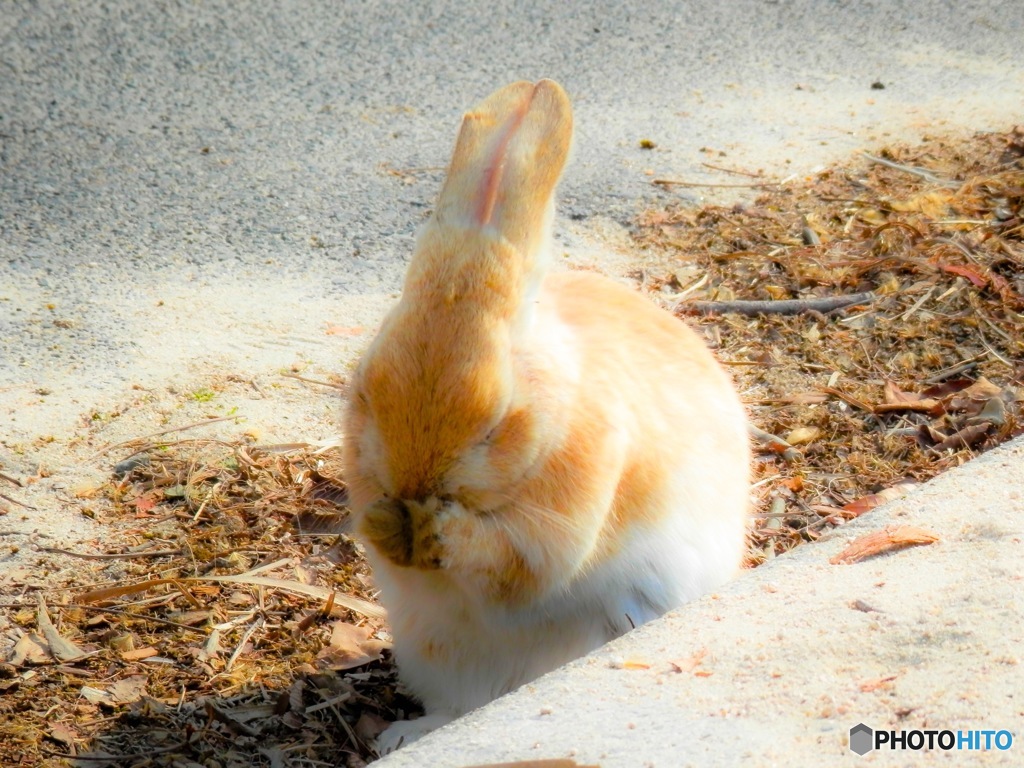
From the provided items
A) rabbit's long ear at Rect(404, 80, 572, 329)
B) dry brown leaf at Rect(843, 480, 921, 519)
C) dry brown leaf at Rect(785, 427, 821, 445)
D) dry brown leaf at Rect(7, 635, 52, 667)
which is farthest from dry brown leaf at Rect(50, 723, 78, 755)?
dry brown leaf at Rect(785, 427, 821, 445)

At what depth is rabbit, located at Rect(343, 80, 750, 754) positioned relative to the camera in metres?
2.64

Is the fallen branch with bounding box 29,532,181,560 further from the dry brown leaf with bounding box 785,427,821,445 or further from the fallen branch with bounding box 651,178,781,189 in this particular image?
the fallen branch with bounding box 651,178,781,189

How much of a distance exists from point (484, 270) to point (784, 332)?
9.44 ft

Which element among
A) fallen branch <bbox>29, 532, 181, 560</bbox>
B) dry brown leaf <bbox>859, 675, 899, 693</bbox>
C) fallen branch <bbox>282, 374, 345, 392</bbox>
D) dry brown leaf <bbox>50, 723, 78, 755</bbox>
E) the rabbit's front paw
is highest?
the rabbit's front paw

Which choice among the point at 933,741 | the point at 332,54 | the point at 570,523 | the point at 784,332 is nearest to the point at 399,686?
the point at 570,523

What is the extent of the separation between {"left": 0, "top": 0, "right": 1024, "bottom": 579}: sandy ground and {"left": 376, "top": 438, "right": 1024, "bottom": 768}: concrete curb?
2035 millimetres

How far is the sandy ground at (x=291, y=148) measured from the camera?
480cm

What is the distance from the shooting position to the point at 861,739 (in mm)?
2277

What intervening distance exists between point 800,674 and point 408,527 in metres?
0.86

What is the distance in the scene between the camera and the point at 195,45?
25.2 feet

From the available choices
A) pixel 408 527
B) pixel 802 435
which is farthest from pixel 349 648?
pixel 802 435

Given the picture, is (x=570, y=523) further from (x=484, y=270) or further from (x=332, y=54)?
(x=332, y=54)

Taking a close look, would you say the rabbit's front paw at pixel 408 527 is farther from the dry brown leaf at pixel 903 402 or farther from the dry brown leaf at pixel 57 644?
the dry brown leaf at pixel 903 402

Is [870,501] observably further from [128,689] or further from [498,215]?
[128,689]
